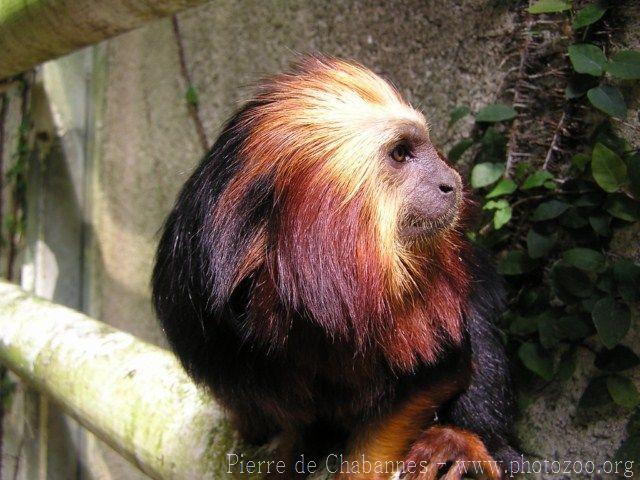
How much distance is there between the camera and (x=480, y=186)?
184cm

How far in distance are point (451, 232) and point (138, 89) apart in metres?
2.48

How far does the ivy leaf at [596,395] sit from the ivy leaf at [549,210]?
432 millimetres

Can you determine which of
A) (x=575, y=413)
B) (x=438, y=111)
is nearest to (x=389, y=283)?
(x=575, y=413)

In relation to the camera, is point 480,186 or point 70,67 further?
point 70,67

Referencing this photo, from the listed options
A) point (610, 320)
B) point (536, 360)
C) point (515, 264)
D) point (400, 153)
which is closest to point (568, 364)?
point (536, 360)

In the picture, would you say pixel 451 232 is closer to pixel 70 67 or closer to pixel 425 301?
pixel 425 301

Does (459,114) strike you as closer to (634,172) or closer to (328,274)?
(634,172)

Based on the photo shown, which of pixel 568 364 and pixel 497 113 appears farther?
pixel 497 113

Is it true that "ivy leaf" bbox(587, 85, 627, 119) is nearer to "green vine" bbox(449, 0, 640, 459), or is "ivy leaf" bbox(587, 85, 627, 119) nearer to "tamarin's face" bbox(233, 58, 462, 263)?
"green vine" bbox(449, 0, 640, 459)

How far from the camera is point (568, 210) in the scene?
1.69m

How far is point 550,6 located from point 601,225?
0.57 m

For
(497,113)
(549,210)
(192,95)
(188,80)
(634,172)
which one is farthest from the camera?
(188,80)

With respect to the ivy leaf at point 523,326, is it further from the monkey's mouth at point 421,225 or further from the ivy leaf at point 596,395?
the monkey's mouth at point 421,225

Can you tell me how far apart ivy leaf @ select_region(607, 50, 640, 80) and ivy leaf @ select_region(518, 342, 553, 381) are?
72 cm
